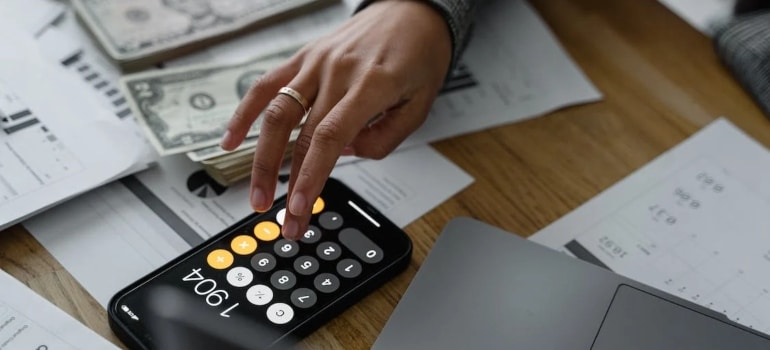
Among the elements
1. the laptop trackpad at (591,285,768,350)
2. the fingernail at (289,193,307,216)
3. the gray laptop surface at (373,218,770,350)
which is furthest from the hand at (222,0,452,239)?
the laptop trackpad at (591,285,768,350)

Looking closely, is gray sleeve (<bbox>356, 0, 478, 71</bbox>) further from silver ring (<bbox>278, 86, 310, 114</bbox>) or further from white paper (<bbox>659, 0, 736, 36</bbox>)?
A: white paper (<bbox>659, 0, 736, 36</bbox>)

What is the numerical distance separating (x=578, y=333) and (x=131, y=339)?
0.92 ft

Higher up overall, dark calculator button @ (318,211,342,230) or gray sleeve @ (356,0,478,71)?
gray sleeve @ (356,0,478,71)

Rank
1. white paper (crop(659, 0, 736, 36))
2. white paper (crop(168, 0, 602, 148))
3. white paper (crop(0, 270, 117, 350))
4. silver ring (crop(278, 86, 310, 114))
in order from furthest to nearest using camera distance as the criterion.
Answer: white paper (crop(659, 0, 736, 36)), white paper (crop(168, 0, 602, 148)), silver ring (crop(278, 86, 310, 114)), white paper (crop(0, 270, 117, 350))

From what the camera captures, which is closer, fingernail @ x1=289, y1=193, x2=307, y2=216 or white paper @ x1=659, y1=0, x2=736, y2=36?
fingernail @ x1=289, y1=193, x2=307, y2=216

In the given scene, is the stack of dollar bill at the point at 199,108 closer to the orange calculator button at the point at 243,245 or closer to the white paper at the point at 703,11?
the orange calculator button at the point at 243,245

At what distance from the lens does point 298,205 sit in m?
0.56

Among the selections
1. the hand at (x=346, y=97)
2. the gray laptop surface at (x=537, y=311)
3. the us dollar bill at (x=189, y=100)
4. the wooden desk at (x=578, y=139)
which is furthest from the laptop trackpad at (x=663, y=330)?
the us dollar bill at (x=189, y=100)

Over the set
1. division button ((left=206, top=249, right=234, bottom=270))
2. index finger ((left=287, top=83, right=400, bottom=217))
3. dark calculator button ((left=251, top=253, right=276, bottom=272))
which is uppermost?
index finger ((left=287, top=83, right=400, bottom=217))

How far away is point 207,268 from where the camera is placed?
1.84 feet

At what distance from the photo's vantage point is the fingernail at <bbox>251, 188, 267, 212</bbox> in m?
0.59

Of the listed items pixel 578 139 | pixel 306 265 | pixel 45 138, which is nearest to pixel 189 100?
pixel 45 138

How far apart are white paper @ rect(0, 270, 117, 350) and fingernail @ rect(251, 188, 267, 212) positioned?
13 centimetres

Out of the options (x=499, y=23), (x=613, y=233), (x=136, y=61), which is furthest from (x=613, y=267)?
(x=136, y=61)
